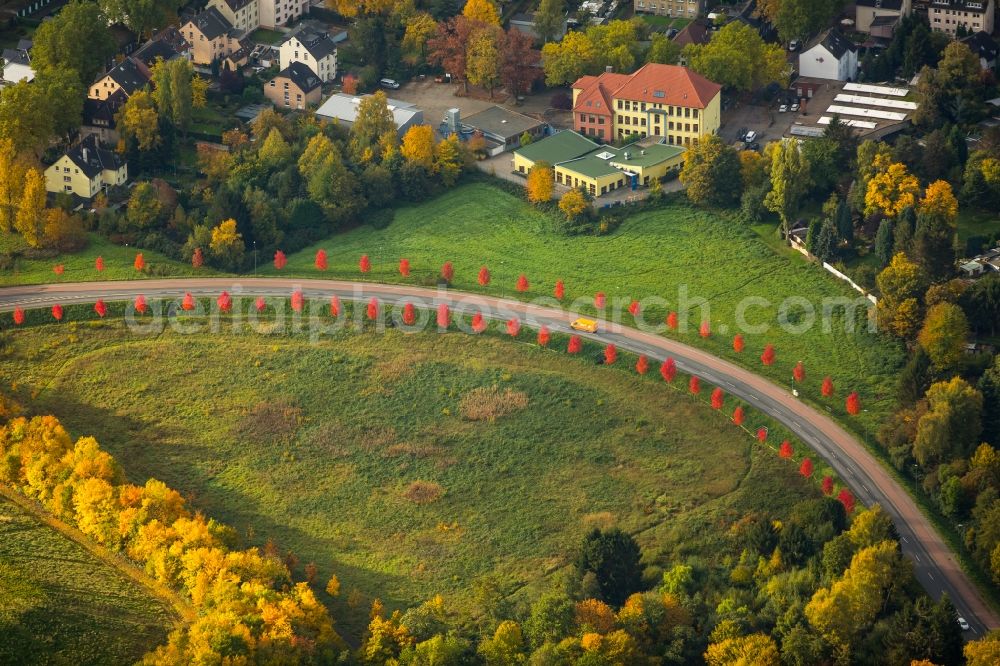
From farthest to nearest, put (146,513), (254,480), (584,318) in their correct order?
1. (584,318)
2. (254,480)
3. (146,513)

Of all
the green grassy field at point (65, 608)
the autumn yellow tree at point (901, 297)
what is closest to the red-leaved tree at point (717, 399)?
the autumn yellow tree at point (901, 297)

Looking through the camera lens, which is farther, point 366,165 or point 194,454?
point 366,165

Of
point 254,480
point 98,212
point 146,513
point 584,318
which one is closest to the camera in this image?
point 146,513

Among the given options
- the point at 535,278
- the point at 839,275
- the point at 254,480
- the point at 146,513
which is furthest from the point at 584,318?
the point at 146,513

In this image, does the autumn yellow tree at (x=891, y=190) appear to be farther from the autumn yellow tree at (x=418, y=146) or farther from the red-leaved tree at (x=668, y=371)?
the autumn yellow tree at (x=418, y=146)

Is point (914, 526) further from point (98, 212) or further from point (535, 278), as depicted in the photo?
point (98, 212)

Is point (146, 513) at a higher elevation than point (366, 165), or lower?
lower

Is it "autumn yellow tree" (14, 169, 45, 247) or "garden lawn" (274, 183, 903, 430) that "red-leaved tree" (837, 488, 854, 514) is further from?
"autumn yellow tree" (14, 169, 45, 247)

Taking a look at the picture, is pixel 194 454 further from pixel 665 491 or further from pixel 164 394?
pixel 665 491
